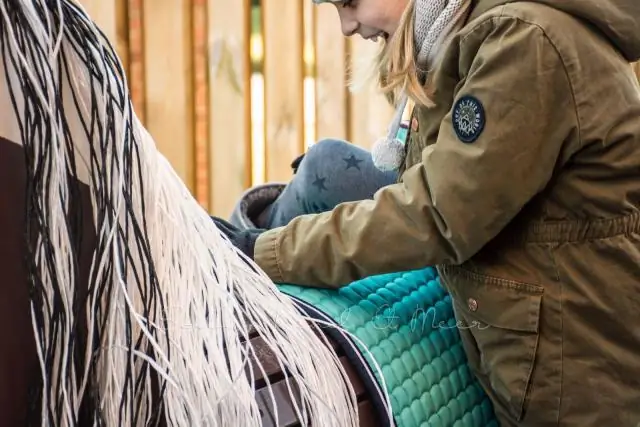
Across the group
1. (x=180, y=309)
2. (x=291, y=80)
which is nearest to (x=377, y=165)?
(x=180, y=309)

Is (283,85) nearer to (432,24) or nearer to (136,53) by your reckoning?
(136,53)

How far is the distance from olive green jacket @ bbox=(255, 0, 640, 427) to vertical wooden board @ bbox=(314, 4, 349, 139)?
139 cm

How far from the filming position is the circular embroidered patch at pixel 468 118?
0.73 metres

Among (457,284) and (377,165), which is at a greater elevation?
(377,165)

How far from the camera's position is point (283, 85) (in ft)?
7.16

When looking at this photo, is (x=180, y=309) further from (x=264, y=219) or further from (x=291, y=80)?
(x=291, y=80)

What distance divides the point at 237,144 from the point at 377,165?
125 centimetres

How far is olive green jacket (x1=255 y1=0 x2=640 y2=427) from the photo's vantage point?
734 millimetres

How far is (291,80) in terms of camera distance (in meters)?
2.18

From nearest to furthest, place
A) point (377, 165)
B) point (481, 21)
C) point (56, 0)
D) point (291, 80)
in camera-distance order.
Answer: point (56, 0)
point (481, 21)
point (377, 165)
point (291, 80)

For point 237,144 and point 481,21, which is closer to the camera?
point 481,21

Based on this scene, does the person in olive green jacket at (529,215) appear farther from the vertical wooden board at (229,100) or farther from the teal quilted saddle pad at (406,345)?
the vertical wooden board at (229,100)

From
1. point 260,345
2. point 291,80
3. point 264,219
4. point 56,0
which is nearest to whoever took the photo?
point 56,0

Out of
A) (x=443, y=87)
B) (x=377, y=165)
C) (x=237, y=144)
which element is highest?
(x=443, y=87)
